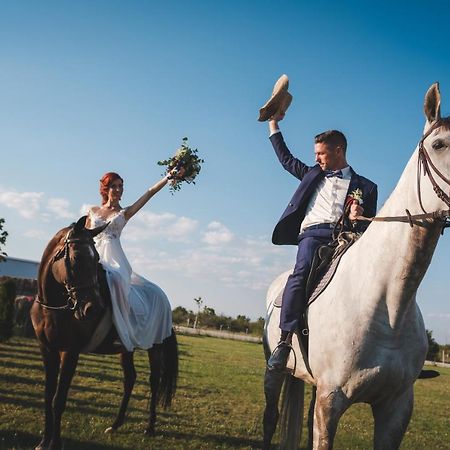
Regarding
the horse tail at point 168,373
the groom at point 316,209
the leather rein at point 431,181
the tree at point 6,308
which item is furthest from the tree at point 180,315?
the leather rein at point 431,181

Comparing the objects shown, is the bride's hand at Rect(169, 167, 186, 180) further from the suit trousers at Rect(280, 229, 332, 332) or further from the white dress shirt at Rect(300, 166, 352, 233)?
the suit trousers at Rect(280, 229, 332, 332)

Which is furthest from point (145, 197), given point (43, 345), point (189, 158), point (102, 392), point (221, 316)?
point (221, 316)

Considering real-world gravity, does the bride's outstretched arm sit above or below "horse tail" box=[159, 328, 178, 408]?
above

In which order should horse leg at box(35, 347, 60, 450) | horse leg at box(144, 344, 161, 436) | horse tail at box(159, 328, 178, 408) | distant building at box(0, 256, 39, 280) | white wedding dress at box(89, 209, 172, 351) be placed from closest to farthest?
horse leg at box(35, 347, 60, 450)
white wedding dress at box(89, 209, 172, 351)
horse leg at box(144, 344, 161, 436)
horse tail at box(159, 328, 178, 408)
distant building at box(0, 256, 39, 280)

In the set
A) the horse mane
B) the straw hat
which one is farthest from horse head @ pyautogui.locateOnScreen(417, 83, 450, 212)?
the horse mane

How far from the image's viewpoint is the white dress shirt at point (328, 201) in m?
4.40

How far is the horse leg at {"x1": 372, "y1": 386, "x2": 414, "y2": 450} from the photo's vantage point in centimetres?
351

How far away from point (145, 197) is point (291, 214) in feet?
10.1

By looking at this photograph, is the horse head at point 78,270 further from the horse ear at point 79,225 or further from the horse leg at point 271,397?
the horse leg at point 271,397

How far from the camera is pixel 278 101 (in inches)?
200

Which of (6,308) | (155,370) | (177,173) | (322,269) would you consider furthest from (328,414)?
(6,308)

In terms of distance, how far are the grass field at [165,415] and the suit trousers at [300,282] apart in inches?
145

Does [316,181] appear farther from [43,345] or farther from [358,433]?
[358,433]

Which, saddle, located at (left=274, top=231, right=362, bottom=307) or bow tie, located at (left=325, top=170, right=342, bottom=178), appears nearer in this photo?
saddle, located at (left=274, top=231, right=362, bottom=307)
